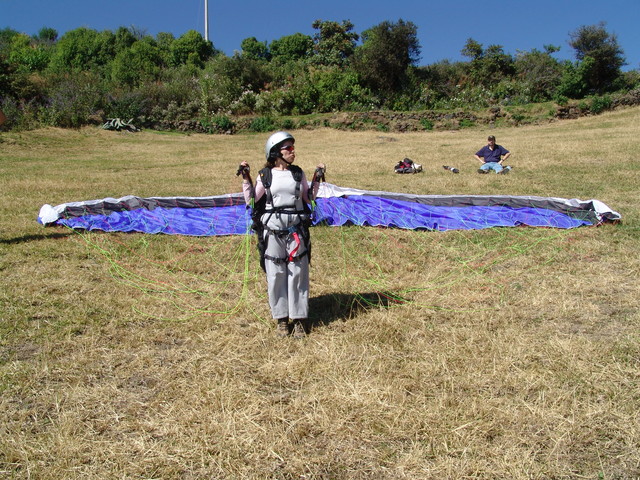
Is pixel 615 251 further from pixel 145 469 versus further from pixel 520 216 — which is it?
pixel 145 469

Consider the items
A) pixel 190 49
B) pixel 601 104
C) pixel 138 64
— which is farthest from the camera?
pixel 190 49

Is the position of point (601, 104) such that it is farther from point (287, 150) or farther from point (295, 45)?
point (295, 45)

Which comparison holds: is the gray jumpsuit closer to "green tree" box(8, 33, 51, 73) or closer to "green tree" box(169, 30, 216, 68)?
"green tree" box(8, 33, 51, 73)

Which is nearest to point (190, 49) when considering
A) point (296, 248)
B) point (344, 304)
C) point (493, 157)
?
point (493, 157)

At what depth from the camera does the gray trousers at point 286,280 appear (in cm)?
391

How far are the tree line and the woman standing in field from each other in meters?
22.4

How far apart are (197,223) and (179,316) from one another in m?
3.26

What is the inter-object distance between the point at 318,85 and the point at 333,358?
27.8m

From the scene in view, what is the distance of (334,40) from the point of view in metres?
40.5

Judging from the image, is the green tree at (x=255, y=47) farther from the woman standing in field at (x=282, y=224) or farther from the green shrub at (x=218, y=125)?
the woman standing in field at (x=282, y=224)

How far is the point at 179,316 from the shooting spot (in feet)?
14.7

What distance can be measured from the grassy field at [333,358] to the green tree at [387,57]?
25.3 metres

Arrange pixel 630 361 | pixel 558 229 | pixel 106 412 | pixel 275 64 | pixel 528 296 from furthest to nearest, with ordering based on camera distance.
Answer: pixel 275 64, pixel 558 229, pixel 528 296, pixel 630 361, pixel 106 412

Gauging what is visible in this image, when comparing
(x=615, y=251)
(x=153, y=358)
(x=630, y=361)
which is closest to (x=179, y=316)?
(x=153, y=358)
